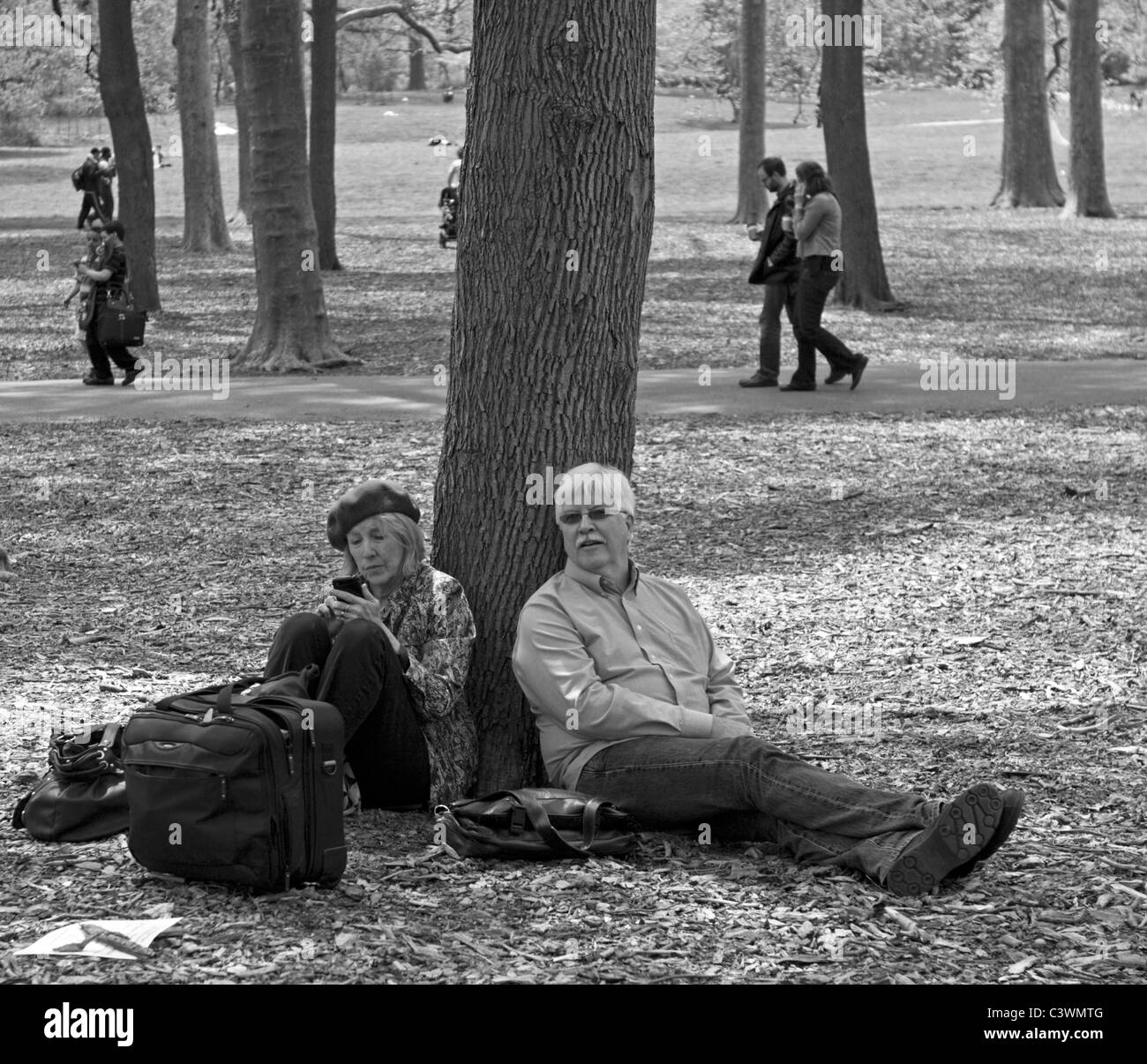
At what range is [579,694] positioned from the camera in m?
4.88

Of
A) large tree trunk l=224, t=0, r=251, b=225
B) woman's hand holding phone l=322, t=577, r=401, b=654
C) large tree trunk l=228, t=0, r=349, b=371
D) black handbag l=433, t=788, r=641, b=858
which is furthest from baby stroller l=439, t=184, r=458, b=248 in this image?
black handbag l=433, t=788, r=641, b=858

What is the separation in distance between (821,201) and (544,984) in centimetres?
998

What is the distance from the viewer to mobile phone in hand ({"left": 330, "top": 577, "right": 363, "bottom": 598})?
505 centimetres

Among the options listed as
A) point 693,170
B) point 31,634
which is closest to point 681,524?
point 31,634

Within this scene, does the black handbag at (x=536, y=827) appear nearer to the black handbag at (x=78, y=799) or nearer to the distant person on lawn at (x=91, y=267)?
the black handbag at (x=78, y=799)

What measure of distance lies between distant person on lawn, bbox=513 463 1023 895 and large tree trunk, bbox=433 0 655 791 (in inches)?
8.0

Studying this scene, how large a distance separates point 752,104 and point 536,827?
1099 inches

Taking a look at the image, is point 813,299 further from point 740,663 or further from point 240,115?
point 240,115

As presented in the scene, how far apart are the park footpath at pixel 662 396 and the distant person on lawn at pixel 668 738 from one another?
7.63 m

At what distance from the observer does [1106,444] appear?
11.5 metres

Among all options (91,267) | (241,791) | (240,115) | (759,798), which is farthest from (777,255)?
(240,115)

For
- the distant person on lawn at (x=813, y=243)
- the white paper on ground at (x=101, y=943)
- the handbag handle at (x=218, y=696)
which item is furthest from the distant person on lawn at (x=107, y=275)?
the white paper on ground at (x=101, y=943)

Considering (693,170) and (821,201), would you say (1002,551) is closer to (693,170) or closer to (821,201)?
(821,201)
